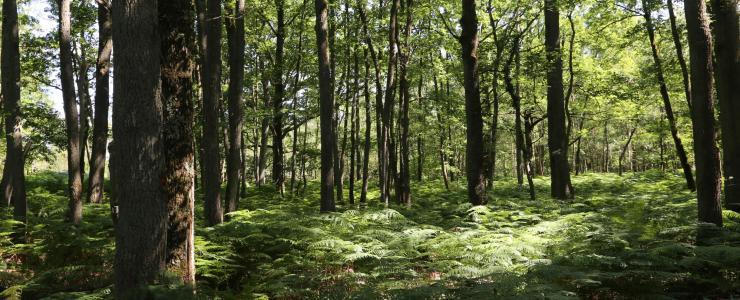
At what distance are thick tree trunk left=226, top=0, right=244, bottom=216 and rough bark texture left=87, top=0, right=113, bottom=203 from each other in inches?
119

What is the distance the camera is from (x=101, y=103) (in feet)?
43.0

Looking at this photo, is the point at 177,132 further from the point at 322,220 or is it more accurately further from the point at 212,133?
the point at 212,133

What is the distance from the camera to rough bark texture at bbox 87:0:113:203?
1198 centimetres

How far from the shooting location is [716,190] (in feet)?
21.9

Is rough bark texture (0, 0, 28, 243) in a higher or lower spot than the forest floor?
higher

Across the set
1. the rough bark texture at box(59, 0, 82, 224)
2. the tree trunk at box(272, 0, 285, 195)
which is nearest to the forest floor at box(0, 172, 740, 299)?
the rough bark texture at box(59, 0, 82, 224)

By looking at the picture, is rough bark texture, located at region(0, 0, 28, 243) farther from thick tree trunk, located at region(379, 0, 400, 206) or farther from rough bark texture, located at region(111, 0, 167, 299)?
thick tree trunk, located at region(379, 0, 400, 206)

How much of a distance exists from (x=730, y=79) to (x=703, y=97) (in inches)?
104

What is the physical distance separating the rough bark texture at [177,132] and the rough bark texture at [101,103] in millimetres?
6525

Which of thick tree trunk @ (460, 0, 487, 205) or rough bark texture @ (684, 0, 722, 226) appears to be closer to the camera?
rough bark texture @ (684, 0, 722, 226)

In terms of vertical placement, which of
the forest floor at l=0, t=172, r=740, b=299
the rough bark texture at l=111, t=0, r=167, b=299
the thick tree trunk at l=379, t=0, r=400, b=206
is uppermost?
the thick tree trunk at l=379, t=0, r=400, b=206

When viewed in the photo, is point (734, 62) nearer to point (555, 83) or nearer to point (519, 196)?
point (555, 83)

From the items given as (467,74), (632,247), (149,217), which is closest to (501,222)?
(632,247)

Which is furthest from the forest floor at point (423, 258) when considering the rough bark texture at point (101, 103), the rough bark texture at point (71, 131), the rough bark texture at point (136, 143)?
the rough bark texture at point (101, 103)
